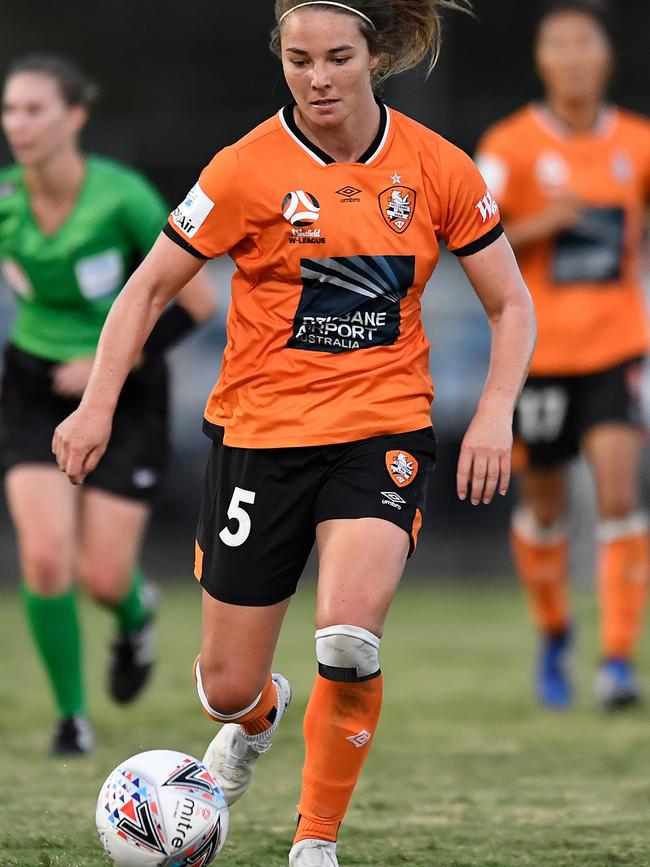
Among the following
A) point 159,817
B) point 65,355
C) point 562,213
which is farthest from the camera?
point 562,213

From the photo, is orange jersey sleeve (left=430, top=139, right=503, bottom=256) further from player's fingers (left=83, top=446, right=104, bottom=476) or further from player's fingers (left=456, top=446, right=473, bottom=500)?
player's fingers (left=83, top=446, right=104, bottom=476)

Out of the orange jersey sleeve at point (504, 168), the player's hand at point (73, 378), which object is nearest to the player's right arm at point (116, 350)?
the player's hand at point (73, 378)

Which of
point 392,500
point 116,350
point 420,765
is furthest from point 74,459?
point 420,765

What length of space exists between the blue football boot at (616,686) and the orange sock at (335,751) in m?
3.19

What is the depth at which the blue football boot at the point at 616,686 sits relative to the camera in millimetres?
7020

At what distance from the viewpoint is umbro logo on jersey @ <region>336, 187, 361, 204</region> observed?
13.5ft

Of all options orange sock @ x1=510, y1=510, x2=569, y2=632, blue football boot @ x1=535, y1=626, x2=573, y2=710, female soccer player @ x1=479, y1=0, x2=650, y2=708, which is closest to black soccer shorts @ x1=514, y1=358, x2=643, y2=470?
Result: female soccer player @ x1=479, y1=0, x2=650, y2=708

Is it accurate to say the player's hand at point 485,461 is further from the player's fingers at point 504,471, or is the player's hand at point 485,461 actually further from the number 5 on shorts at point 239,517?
the number 5 on shorts at point 239,517

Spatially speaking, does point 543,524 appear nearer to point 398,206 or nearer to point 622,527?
point 622,527

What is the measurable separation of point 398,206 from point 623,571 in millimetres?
3483

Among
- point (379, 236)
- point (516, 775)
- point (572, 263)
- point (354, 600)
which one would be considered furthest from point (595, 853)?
point (572, 263)

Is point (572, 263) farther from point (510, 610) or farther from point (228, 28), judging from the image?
point (228, 28)

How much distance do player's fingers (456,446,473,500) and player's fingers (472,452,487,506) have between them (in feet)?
0.05

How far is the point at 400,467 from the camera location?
4125 mm
